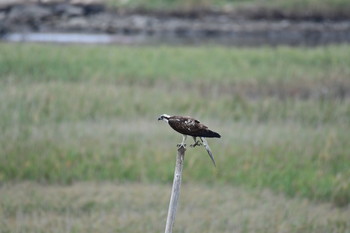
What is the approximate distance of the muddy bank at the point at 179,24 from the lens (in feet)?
126

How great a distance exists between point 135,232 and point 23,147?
3972 millimetres

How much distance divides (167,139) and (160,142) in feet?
1.25

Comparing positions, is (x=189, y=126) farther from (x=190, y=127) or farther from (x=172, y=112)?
(x=172, y=112)

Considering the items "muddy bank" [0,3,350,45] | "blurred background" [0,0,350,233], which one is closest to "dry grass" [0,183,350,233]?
"blurred background" [0,0,350,233]

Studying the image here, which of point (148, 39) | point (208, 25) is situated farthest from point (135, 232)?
point (208, 25)

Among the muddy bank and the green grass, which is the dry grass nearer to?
the green grass

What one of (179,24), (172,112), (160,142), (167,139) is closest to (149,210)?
(160,142)

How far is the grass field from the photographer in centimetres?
1003

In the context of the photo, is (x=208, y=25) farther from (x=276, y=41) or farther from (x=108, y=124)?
(x=108, y=124)

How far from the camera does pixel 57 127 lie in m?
14.0

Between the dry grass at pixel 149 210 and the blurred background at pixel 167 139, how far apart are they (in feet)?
0.09

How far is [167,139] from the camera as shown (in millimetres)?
13867

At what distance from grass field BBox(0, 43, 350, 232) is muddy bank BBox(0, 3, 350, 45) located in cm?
1441

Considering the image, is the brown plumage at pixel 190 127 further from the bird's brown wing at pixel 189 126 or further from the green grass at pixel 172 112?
the green grass at pixel 172 112
